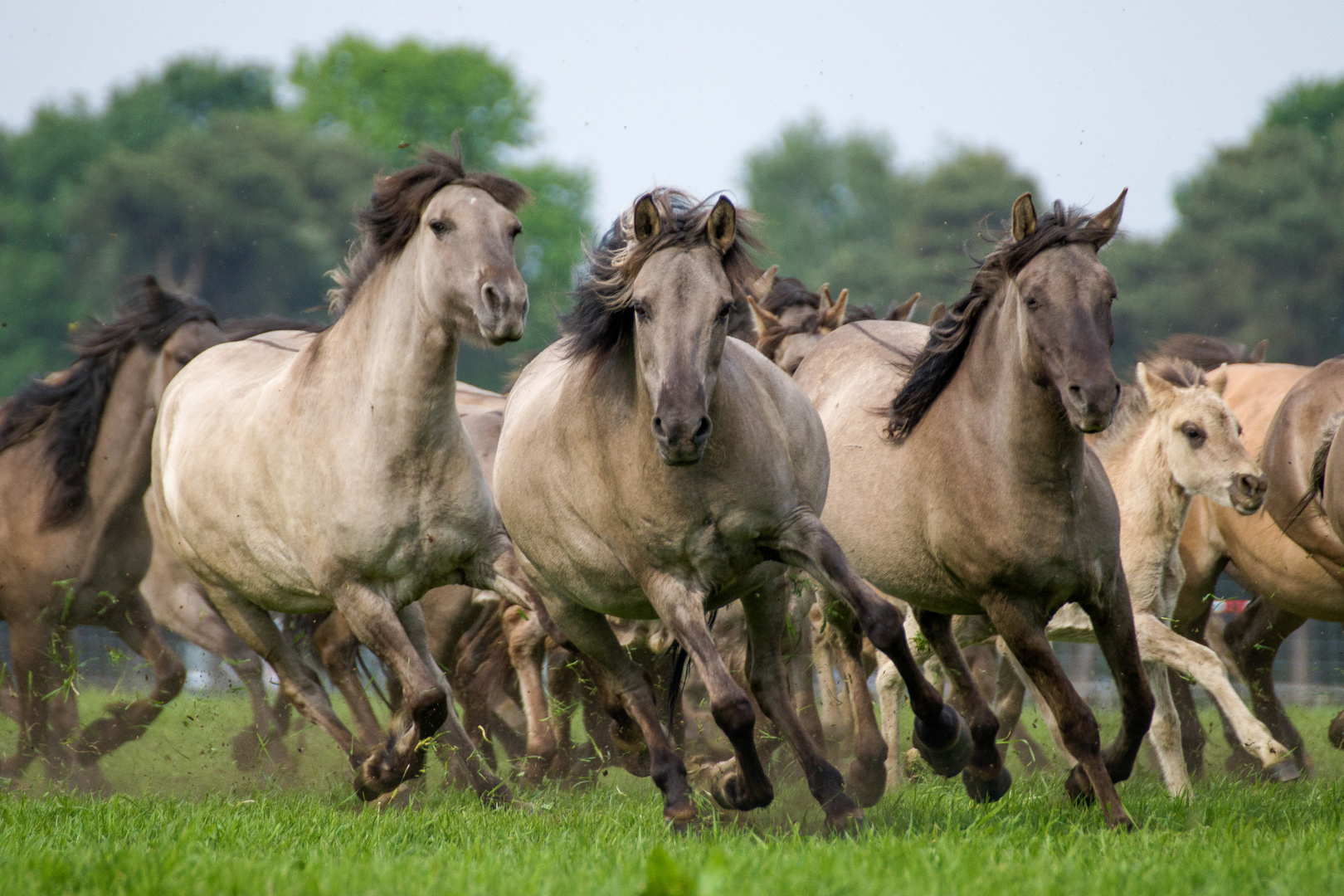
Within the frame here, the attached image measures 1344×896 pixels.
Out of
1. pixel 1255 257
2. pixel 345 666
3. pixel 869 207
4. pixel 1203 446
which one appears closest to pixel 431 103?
pixel 869 207

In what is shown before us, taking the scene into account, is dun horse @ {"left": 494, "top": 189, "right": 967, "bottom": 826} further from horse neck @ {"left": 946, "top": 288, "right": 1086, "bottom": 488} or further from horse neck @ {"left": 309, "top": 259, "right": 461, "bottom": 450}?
horse neck @ {"left": 946, "top": 288, "right": 1086, "bottom": 488}

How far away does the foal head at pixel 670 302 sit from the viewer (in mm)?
4570

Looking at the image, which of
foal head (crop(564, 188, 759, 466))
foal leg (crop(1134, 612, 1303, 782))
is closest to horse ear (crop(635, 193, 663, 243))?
foal head (crop(564, 188, 759, 466))

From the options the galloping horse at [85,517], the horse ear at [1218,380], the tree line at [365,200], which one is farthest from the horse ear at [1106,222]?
the tree line at [365,200]

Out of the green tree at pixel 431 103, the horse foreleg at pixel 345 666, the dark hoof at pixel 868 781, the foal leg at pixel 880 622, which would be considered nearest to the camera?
the foal leg at pixel 880 622

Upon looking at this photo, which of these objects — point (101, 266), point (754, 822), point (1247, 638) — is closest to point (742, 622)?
point (754, 822)

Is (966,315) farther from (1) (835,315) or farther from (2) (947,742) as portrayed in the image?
(1) (835,315)

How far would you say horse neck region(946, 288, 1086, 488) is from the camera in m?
5.16

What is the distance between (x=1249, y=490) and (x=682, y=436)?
164 inches

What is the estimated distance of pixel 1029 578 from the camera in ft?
17.2

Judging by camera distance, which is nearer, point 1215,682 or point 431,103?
point 1215,682

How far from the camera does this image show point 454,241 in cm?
579

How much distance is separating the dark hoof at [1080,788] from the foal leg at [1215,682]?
1.18 meters

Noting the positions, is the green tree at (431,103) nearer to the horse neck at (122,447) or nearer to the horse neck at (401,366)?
the horse neck at (122,447)
